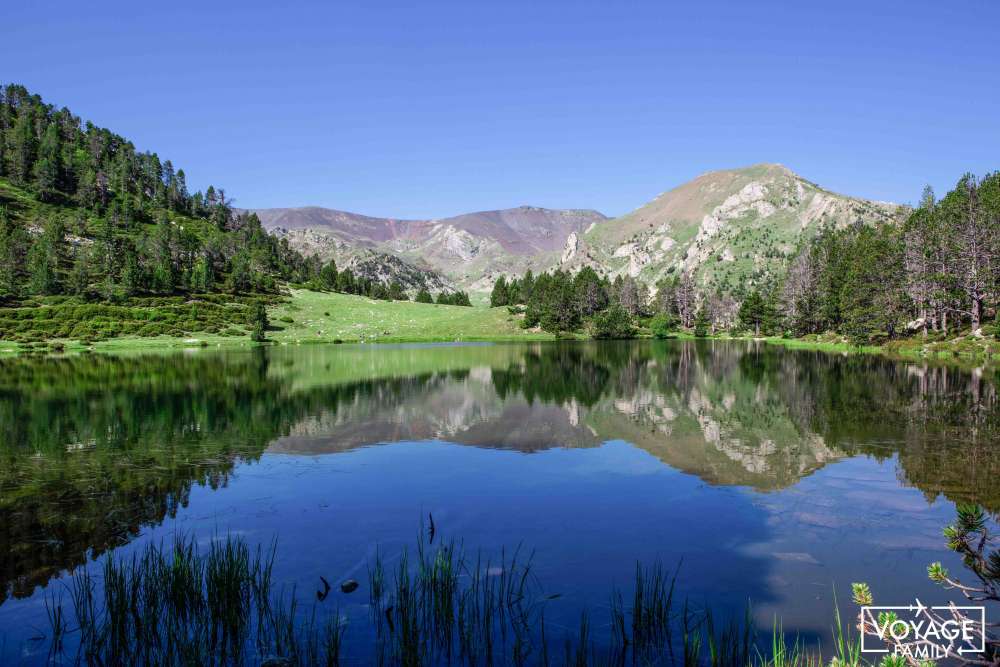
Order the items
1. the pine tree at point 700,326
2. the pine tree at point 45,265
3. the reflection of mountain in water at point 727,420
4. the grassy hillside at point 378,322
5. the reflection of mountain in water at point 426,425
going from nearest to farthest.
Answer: the reflection of mountain in water at point 426,425 < the reflection of mountain in water at point 727,420 < the pine tree at point 45,265 < the grassy hillside at point 378,322 < the pine tree at point 700,326

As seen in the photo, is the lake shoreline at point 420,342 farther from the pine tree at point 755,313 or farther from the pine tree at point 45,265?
the pine tree at point 45,265

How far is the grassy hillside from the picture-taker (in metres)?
139

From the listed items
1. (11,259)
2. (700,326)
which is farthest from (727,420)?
(11,259)

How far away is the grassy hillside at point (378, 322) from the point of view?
455 feet

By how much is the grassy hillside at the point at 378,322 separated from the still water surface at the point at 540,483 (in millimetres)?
96931

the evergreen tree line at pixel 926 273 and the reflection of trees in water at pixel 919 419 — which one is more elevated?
the evergreen tree line at pixel 926 273

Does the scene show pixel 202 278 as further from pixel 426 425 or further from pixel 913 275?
pixel 913 275

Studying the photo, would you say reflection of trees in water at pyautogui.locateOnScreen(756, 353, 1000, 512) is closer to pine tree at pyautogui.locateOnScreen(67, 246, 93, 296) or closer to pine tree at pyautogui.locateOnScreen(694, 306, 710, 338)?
pine tree at pyautogui.locateOnScreen(694, 306, 710, 338)

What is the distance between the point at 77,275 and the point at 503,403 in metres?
144

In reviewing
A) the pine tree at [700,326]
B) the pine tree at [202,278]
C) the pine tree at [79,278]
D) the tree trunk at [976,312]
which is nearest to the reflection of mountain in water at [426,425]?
the tree trunk at [976,312]

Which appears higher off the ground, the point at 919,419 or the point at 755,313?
the point at 755,313

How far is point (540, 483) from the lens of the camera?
20297 mm

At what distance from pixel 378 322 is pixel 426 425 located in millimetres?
127102

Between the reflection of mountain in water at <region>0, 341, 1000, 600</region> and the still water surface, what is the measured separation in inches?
6.6
